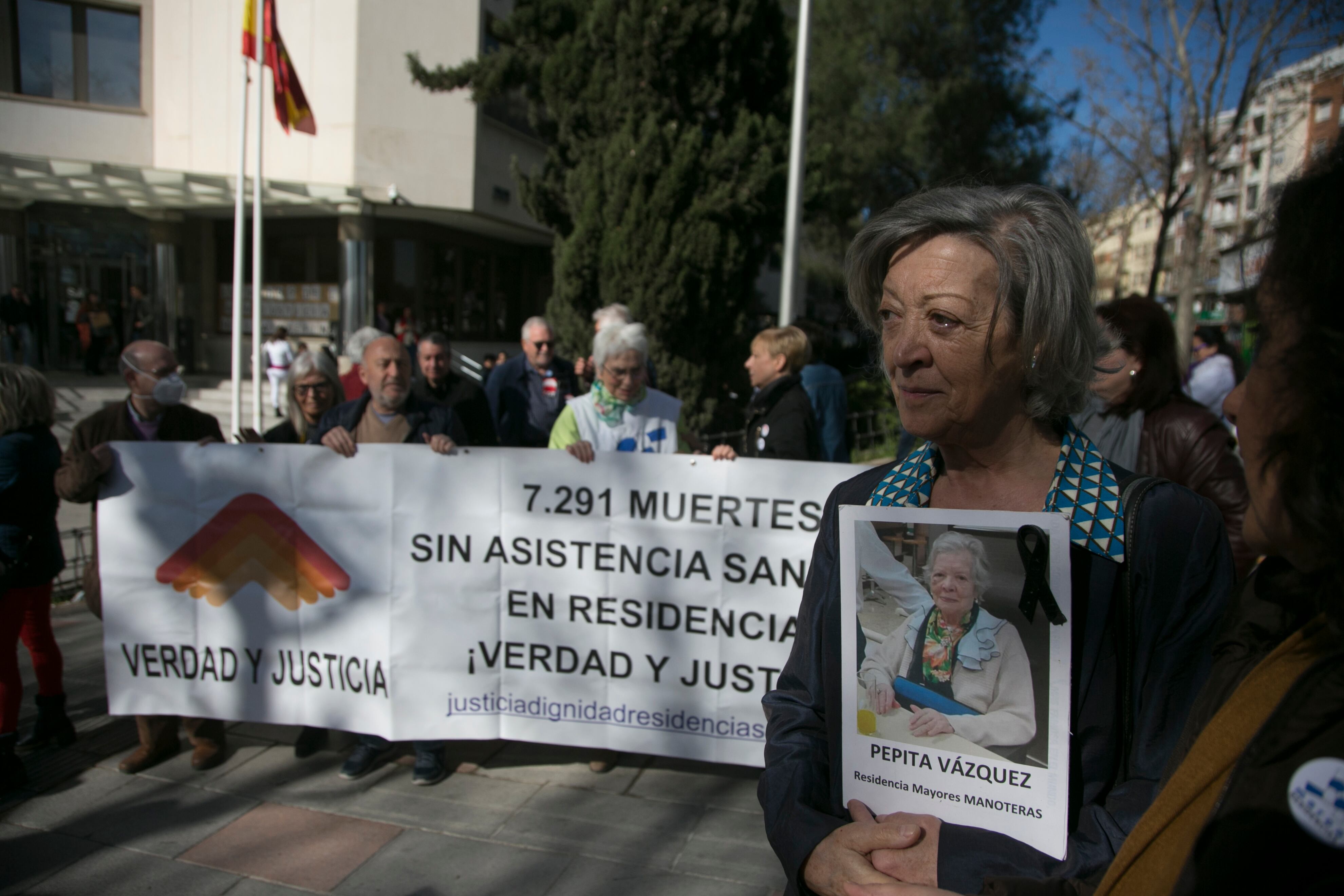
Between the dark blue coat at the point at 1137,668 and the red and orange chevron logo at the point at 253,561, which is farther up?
the dark blue coat at the point at 1137,668

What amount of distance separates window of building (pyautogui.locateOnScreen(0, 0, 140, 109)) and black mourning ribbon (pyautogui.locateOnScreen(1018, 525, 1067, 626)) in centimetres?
2317

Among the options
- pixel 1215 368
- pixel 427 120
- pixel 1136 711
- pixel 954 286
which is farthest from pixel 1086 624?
pixel 427 120

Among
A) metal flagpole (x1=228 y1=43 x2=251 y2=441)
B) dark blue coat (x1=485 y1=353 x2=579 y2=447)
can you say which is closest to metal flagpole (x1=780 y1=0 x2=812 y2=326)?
dark blue coat (x1=485 y1=353 x2=579 y2=447)

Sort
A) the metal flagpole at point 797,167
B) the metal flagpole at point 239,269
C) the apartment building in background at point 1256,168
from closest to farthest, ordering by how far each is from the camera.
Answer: the apartment building in background at point 1256,168 < the metal flagpole at point 797,167 < the metal flagpole at point 239,269

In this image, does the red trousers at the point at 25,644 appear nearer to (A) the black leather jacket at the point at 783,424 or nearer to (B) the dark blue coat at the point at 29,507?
(B) the dark blue coat at the point at 29,507

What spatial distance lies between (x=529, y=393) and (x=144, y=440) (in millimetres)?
2578

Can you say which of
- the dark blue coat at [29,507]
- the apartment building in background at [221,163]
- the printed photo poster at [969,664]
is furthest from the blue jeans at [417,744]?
the apartment building in background at [221,163]

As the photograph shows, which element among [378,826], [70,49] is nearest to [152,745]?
[378,826]

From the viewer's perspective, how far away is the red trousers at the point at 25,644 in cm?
372

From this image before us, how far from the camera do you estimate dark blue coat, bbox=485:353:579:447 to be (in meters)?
6.05

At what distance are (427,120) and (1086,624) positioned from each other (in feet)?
64.4

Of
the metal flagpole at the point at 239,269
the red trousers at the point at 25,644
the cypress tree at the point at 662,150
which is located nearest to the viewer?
the red trousers at the point at 25,644

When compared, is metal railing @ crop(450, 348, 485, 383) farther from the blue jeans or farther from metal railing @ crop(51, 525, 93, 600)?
the blue jeans

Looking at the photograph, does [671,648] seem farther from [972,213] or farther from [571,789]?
[972,213]
